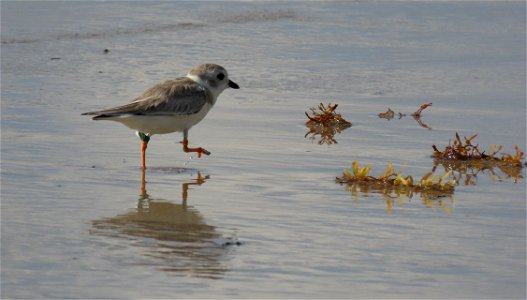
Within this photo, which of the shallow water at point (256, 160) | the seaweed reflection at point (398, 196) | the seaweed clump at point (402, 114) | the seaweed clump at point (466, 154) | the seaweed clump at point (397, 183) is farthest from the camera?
the seaweed clump at point (402, 114)

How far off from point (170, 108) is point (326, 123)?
78.7 inches

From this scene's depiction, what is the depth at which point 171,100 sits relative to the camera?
29.8 feet

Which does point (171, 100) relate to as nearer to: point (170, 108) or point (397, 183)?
point (170, 108)

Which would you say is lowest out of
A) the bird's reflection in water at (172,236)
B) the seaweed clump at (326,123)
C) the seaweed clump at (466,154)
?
the bird's reflection in water at (172,236)

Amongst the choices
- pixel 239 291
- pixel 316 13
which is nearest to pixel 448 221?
pixel 239 291

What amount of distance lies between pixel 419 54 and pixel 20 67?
524cm

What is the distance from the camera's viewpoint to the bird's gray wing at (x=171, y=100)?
8.90m

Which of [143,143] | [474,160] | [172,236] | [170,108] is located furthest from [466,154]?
[172,236]

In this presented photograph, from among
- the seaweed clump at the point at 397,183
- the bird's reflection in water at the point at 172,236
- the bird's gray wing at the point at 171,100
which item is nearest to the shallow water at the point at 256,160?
the bird's reflection in water at the point at 172,236

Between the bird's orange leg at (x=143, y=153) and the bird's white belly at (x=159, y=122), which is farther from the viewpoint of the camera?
the bird's white belly at (x=159, y=122)

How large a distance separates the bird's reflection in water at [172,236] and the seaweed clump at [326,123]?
292 centimetres

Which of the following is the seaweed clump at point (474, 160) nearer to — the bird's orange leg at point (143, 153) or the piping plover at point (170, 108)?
the piping plover at point (170, 108)

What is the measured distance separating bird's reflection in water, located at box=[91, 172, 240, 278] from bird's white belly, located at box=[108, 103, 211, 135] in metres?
1.32

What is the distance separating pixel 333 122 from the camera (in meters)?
10.6
